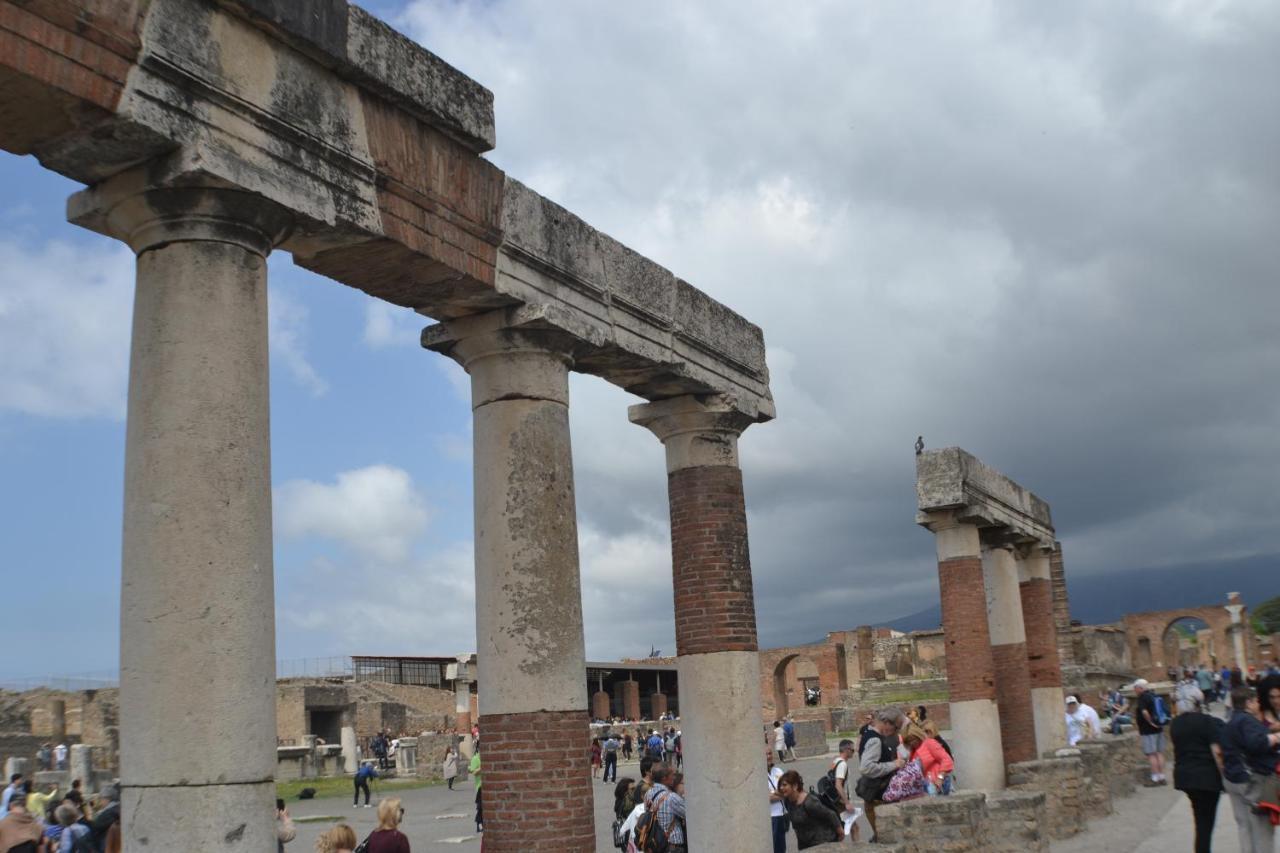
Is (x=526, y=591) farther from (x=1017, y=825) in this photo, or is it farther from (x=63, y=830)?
(x=63, y=830)

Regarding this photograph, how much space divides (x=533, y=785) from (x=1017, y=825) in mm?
6372

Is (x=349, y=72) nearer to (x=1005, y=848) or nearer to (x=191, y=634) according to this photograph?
(x=191, y=634)

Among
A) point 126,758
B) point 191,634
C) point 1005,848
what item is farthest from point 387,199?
point 1005,848

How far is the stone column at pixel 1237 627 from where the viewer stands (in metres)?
54.8

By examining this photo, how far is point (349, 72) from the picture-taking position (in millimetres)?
6836

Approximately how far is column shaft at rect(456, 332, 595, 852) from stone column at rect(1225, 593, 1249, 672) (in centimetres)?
5476

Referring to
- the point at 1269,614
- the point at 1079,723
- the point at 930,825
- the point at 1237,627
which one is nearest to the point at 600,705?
the point at 1237,627

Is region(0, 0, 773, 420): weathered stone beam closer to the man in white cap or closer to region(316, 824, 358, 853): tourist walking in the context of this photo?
region(316, 824, 358, 853): tourist walking

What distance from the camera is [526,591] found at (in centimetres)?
804

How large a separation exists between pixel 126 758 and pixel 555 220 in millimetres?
4785

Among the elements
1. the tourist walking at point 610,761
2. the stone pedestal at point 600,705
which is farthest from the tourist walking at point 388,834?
the stone pedestal at point 600,705

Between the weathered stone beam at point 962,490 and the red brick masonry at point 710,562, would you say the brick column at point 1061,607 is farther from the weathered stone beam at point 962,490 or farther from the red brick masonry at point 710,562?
the red brick masonry at point 710,562

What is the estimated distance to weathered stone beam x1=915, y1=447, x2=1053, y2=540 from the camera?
16.4 m

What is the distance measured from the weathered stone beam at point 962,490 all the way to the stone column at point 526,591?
30.1ft
